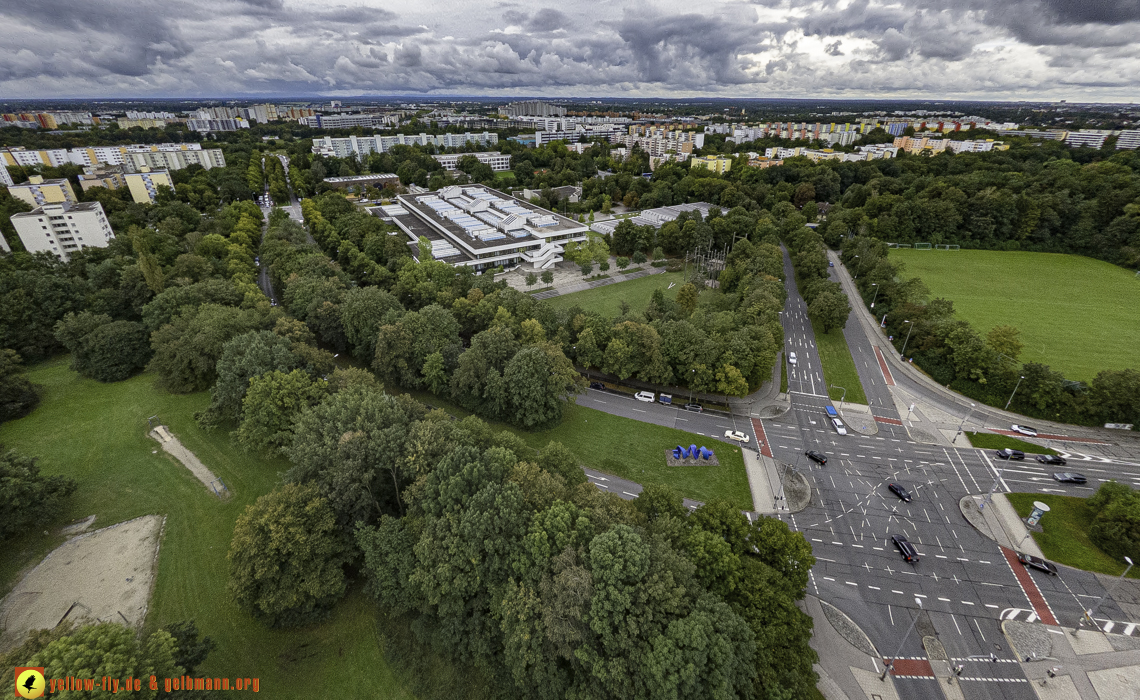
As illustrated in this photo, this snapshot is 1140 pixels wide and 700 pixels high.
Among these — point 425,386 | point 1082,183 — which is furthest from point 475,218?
point 1082,183

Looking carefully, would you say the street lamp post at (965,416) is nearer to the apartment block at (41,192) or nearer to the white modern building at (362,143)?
the apartment block at (41,192)

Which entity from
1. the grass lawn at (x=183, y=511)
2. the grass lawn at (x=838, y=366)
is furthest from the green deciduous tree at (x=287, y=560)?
the grass lawn at (x=838, y=366)

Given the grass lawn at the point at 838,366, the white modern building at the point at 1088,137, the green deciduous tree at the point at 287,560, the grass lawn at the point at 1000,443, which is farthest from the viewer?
the white modern building at the point at 1088,137

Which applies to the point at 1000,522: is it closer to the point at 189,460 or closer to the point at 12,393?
the point at 189,460

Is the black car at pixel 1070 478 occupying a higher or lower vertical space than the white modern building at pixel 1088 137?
lower

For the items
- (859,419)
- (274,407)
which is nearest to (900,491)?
(859,419)

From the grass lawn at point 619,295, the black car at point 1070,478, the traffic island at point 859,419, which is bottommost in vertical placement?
the traffic island at point 859,419

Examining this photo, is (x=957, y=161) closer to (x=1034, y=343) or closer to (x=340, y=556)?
(x=1034, y=343)
